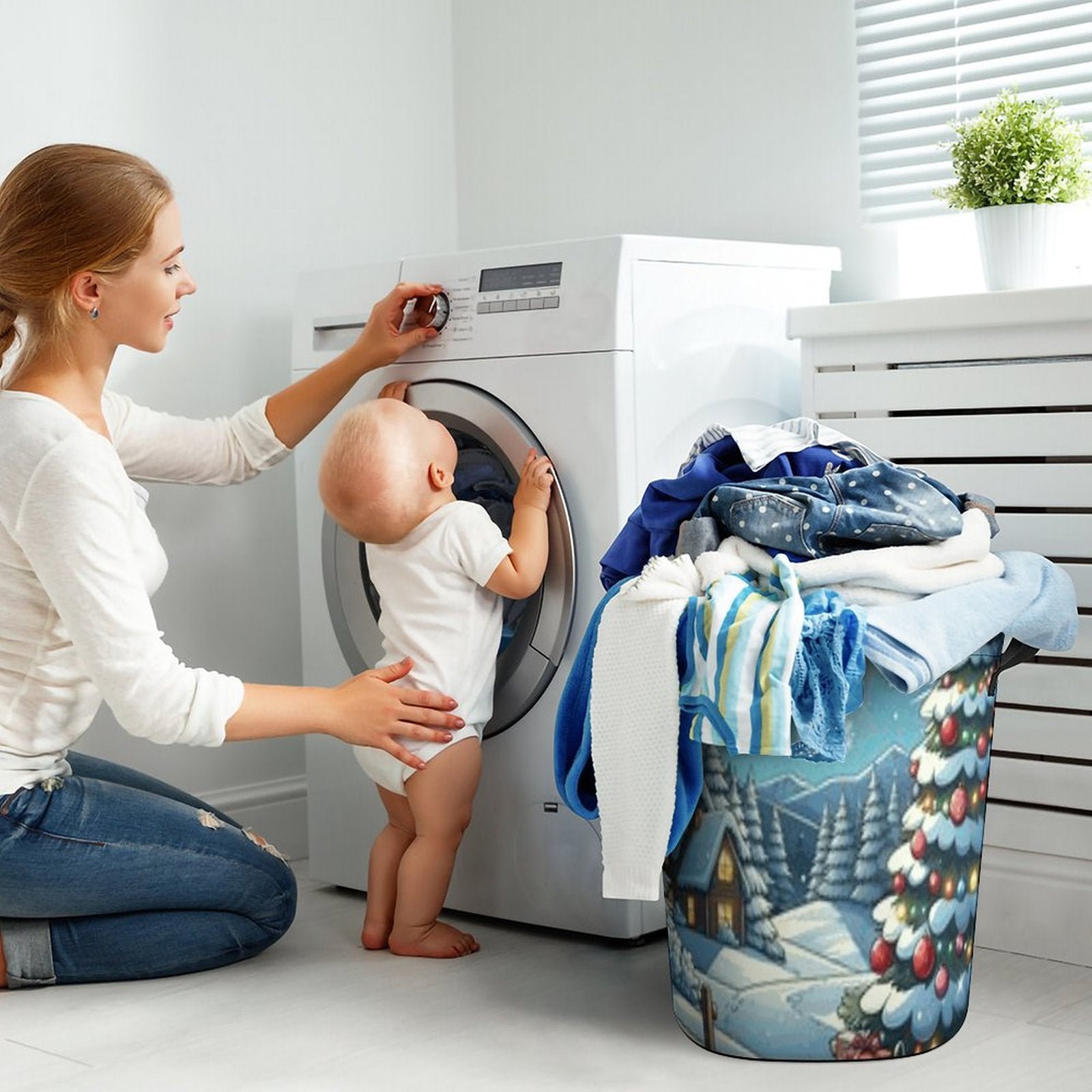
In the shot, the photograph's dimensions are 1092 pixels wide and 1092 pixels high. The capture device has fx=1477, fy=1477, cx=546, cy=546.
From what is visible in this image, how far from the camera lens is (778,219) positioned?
2.47 meters

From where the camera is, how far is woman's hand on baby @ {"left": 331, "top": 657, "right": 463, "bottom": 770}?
1.83m

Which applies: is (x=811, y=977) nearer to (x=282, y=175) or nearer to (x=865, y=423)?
(x=865, y=423)

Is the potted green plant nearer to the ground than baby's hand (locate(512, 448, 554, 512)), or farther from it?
farther from it

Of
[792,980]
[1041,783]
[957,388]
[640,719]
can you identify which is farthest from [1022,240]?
[792,980]

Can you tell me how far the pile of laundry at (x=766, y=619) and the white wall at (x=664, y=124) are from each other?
86 cm

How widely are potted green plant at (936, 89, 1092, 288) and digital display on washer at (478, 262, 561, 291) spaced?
1.93 ft

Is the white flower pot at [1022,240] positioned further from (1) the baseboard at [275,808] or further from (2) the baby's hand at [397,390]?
(1) the baseboard at [275,808]

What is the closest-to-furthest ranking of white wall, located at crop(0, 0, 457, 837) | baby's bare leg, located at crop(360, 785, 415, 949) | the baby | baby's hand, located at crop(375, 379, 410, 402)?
1. the baby
2. baby's bare leg, located at crop(360, 785, 415, 949)
3. baby's hand, located at crop(375, 379, 410, 402)
4. white wall, located at crop(0, 0, 457, 837)

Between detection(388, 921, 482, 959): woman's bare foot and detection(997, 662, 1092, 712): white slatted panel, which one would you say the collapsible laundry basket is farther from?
→ detection(388, 921, 482, 959): woman's bare foot

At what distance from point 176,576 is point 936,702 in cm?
141

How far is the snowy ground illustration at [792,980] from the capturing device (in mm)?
1509

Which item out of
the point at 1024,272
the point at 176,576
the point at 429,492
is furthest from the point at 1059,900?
the point at 176,576

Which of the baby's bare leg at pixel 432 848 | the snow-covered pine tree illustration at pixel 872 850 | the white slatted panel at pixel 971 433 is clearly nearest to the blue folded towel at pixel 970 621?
the snow-covered pine tree illustration at pixel 872 850

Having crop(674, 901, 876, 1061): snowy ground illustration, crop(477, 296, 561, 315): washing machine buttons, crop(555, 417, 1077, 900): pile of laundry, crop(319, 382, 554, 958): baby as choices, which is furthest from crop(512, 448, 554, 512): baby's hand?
crop(674, 901, 876, 1061): snowy ground illustration
